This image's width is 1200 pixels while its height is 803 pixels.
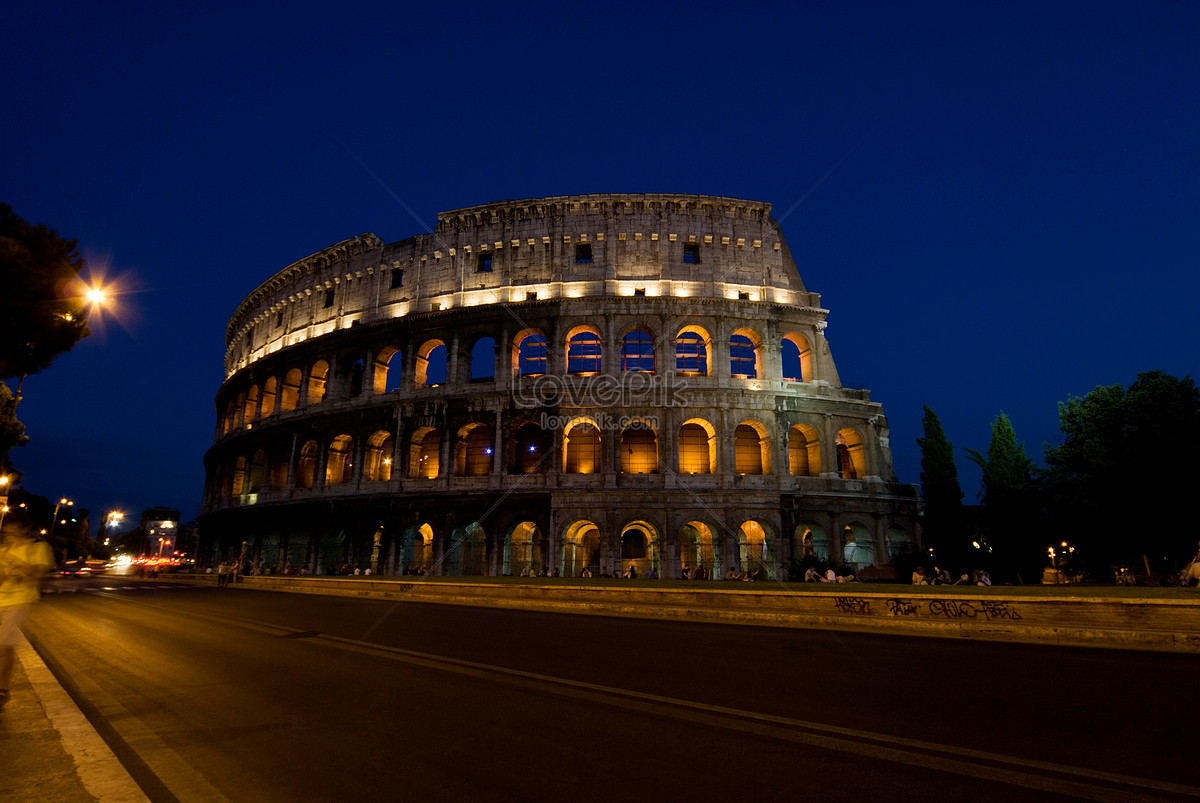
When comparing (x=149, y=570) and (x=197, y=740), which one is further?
(x=149, y=570)

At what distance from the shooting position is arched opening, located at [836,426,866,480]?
31.8 metres

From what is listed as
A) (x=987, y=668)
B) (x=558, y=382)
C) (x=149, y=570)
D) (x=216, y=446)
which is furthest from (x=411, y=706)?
(x=149, y=570)

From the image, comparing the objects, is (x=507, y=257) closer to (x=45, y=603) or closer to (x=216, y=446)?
(x=45, y=603)

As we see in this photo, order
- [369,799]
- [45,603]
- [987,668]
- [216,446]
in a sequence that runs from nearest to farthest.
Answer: [369,799] → [987,668] → [45,603] → [216,446]

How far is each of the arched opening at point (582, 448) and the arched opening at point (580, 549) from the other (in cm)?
281

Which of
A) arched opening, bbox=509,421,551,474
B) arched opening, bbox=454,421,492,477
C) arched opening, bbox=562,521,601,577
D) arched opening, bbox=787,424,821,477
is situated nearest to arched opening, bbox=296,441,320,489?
arched opening, bbox=454,421,492,477

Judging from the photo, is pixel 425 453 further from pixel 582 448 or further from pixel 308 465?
pixel 582 448

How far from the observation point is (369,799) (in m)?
3.47


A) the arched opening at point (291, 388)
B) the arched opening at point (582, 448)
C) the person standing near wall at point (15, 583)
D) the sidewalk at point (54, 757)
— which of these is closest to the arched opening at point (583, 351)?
the arched opening at point (582, 448)

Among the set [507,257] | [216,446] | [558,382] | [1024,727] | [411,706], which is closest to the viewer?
[1024,727]

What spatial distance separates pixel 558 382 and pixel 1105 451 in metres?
22.5

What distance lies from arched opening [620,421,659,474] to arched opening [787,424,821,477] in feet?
22.6

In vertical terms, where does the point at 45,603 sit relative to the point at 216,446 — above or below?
below

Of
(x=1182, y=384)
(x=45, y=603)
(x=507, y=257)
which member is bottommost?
(x=45, y=603)
